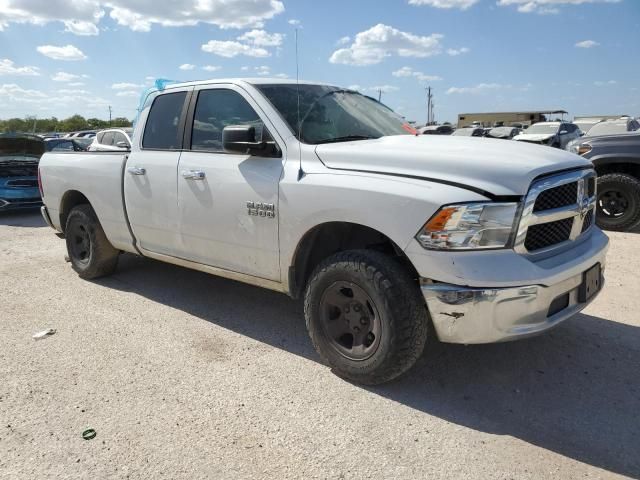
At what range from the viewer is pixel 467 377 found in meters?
3.35

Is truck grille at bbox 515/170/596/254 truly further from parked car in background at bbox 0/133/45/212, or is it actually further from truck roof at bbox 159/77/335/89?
parked car in background at bbox 0/133/45/212

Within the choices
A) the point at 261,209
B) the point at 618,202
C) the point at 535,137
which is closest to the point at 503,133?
the point at 535,137

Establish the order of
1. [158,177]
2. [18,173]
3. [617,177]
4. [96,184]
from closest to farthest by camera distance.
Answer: [158,177] < [96,184] < [617,177] < [18,173]

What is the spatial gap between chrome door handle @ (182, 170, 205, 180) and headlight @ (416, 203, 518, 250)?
1.94m

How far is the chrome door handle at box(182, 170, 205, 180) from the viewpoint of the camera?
393cm

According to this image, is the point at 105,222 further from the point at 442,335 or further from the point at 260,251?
the point at 442,335

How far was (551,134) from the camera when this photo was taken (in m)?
19.8

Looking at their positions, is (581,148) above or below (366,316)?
above

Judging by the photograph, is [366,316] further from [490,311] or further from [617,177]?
[617,177]

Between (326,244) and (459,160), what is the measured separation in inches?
43.4

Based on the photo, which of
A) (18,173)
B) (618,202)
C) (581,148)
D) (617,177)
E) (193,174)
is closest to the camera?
(193,174)

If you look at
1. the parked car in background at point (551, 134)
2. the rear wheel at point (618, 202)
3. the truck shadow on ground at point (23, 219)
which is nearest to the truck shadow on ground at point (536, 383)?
the rear wheel at point (618, 202)

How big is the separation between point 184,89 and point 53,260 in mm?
3564

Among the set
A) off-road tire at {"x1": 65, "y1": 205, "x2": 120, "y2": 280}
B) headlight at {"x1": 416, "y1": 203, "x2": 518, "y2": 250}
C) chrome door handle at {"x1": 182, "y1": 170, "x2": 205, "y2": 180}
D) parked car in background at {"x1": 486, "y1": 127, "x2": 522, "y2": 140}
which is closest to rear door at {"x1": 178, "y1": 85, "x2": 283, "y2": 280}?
chrome door handle at {"x1": 182, "y1": 170, "x2": 205, "y2": 180}
